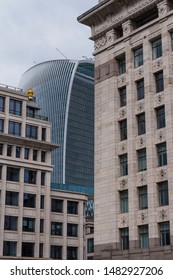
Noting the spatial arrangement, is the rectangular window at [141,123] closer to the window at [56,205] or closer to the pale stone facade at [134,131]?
the pale stone facade at [134,131]

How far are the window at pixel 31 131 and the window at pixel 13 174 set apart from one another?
658 cm

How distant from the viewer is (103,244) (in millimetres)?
41844

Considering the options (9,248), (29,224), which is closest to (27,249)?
(9,248)

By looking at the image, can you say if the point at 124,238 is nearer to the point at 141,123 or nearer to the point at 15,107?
the point at 141,123

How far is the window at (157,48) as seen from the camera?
4134 cm

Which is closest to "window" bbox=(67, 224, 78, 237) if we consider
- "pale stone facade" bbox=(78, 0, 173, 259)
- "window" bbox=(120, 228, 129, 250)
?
"pale stone facade" bbox=(78, 0, 173, 259)

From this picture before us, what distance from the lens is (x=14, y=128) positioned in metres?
81.4

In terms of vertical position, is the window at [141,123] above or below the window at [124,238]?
above

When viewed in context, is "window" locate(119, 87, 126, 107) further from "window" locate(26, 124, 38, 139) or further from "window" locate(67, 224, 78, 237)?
"window" locate(67, 224, 78, 237)

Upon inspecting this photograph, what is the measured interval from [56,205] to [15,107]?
18835mm

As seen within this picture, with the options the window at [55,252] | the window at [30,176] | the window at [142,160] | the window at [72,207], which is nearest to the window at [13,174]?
the window at [30,176]

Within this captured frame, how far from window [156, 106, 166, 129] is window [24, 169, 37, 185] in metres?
44.2

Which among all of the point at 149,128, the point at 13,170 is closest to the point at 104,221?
the point at 149,128

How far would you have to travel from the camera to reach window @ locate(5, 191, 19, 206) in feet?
255
